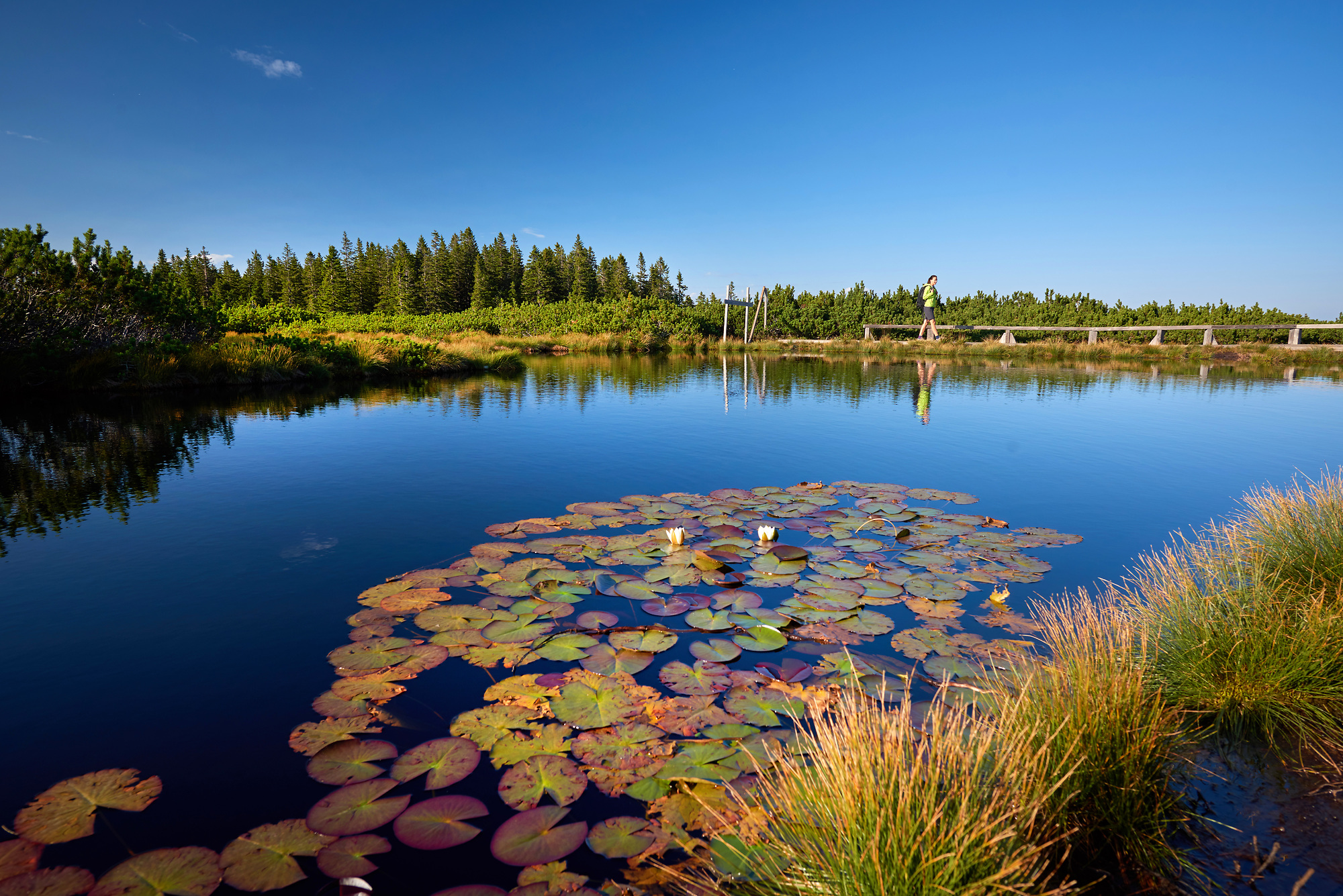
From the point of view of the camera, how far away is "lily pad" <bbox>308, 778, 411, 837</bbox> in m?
2.80

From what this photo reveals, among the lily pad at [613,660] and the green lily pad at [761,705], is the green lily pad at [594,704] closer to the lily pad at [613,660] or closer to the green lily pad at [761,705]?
the lily pad at [613,660]

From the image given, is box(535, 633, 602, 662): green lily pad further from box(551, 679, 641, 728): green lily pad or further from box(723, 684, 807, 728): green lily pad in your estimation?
box(723, 684, 807, 728): green lily pad

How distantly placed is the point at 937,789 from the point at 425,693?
3061mm

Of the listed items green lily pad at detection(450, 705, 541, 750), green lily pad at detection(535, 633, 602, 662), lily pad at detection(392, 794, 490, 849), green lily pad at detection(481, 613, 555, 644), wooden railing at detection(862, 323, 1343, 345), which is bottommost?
lily pad at detection(392, 794, 490, 849)

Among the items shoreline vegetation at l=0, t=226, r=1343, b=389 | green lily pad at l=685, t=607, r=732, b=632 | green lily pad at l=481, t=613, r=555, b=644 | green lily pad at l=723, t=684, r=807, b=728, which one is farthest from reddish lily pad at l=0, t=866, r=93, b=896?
shoreline vegetation at l=0, t=226, r=1343, b=389

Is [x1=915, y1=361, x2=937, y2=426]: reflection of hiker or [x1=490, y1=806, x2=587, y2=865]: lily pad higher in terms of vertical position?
[x1=915, y1=361, x2=937, y2=426]: reflection of hiker

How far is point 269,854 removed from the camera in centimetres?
264

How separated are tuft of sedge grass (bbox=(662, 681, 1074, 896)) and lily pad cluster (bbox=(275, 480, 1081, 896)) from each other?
0.88ft

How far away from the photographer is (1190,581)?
147 inches

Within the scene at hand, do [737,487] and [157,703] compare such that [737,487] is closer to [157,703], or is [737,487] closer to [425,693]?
[425,693]

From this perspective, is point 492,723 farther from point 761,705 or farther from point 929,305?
point 929,305

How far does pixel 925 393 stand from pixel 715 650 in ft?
56.7

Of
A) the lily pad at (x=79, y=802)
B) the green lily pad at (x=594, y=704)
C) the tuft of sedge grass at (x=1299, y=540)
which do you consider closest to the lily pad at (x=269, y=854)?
the lily pad at (x=79, y=802)

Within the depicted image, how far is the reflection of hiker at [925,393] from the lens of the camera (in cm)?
1562
